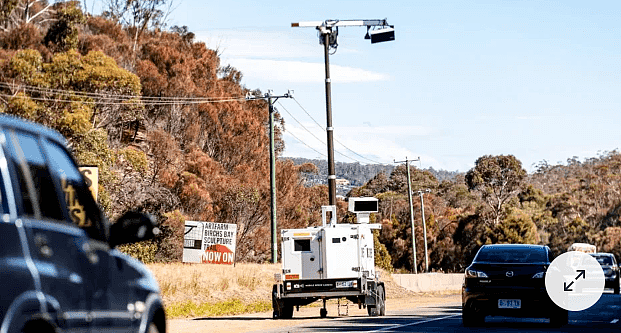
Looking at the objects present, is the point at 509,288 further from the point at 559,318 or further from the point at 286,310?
the point at 286,310

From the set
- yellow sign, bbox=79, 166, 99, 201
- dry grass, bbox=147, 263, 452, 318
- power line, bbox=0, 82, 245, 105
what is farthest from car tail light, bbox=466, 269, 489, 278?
power line, bbox=0, 82, 245, 105

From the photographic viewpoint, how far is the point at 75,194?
6.05m

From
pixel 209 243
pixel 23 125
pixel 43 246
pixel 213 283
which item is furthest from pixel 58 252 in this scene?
pixel 209 243

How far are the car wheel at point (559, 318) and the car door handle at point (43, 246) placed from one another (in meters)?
15.4

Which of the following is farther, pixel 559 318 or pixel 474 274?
pixel 559 318

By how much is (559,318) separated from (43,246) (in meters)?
15.8

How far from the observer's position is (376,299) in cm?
2562

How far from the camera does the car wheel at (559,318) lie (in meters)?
19.2

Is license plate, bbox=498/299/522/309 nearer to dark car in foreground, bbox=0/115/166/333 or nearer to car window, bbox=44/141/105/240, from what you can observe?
dark car in foreground, bbox=0/115/166/333

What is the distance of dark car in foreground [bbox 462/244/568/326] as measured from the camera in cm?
1881

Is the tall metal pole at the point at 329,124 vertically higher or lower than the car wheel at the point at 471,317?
higher

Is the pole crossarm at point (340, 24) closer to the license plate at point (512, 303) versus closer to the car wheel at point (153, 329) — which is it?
the license plate at point (512, 303)

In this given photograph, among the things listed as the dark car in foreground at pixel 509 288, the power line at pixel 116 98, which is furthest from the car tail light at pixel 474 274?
the power line at pixel 116 98

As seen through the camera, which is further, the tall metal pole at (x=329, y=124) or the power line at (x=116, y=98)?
the power line at (x=116, y=98)
